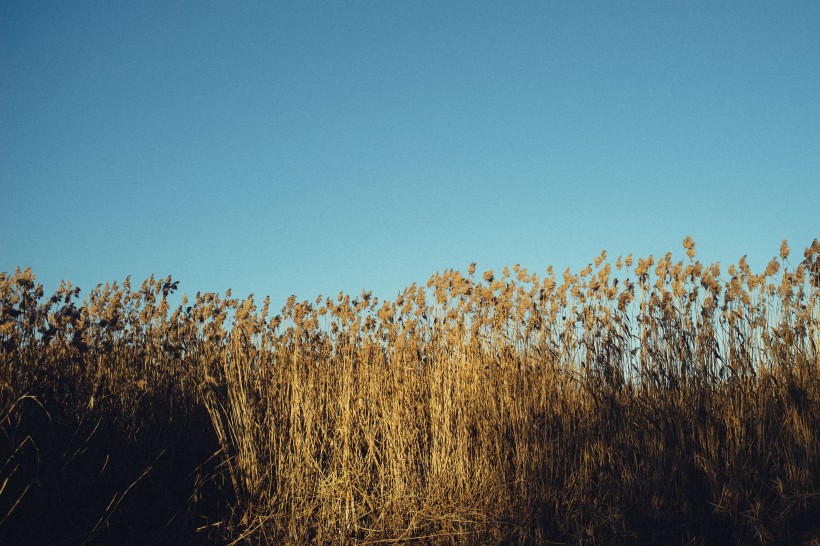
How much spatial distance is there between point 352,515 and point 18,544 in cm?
200

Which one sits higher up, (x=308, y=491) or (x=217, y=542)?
(x=308, y=491)

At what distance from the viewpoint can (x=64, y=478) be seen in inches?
154

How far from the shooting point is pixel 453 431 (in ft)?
15.7

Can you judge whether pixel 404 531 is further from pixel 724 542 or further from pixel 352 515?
pixel 724 542

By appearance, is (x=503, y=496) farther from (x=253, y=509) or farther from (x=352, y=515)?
(x=253, y=509)

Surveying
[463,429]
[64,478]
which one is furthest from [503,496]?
[64,478]

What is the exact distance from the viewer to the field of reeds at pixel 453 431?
13.7 ft

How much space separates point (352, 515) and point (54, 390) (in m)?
2.36

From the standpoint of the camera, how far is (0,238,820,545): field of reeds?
4.17m

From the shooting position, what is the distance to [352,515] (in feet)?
14.3

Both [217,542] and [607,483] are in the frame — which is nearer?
[217,542]

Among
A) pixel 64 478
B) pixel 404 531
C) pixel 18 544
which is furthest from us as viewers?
pixel 404 531

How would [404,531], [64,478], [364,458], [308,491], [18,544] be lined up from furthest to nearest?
[364,458] → [308,491] → [404,531] → [64,478] → [18,544]

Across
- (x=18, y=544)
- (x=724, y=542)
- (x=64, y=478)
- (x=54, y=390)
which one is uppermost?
(x=54, y=390)
